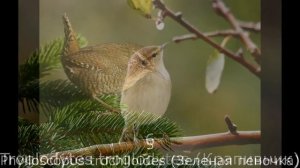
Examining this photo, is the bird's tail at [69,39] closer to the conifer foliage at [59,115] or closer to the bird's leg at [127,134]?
the conifer foliage at [59,115]

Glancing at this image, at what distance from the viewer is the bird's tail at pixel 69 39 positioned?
0.84 m

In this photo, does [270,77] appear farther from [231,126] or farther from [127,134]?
[127,134]

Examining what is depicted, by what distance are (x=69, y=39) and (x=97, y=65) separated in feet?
0.23

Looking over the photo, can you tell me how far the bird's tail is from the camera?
838 millimetres

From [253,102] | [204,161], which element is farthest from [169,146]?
[253,102]

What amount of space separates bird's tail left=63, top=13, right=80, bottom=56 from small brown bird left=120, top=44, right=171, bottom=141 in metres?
0.11

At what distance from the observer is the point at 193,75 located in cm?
86

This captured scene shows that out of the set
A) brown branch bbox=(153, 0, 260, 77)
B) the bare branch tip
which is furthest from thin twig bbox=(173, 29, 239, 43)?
the bare branch tip

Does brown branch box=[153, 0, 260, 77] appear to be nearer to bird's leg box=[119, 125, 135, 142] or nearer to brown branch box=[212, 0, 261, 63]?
brown branch box=[212, 0, 261, 63]

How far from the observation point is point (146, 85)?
2.83 feet

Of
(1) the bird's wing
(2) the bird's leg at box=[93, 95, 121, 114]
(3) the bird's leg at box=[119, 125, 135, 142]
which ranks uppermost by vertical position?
(1) the bird's wing

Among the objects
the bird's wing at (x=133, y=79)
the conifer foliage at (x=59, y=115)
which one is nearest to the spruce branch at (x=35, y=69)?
the conifer foliage at (x=59, y=115)

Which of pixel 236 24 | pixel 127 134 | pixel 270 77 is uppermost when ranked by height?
pixel 236 24

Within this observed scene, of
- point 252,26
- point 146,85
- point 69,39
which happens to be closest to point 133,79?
point 146,85
